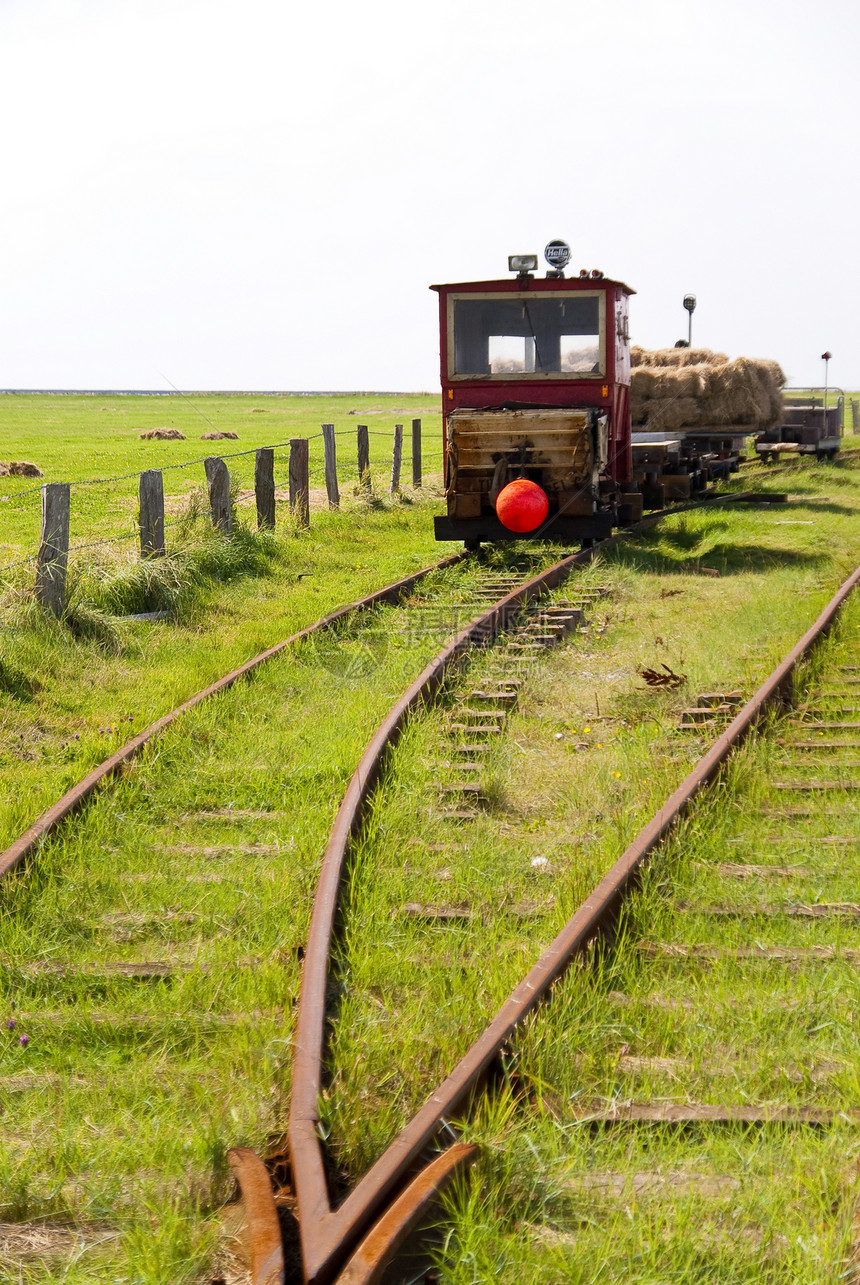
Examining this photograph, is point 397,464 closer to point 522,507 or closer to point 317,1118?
point 522,507

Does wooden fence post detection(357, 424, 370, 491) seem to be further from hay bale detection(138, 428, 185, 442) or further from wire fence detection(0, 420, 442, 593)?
hay bale detection(138, 428, 185, 442)

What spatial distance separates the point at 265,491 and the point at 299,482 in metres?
1.20

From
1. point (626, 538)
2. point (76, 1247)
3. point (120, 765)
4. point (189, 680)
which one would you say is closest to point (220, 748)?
point (120, 765)

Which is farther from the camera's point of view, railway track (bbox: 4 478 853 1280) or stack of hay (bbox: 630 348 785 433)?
stack of hay (bbox: 630 348 785 433)

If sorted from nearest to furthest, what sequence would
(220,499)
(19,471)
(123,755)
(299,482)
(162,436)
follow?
(123,755) < (220,499) < (299,482) < (19,471) < (162,436)

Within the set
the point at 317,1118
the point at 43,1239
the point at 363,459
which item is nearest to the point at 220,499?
the point at 363,459

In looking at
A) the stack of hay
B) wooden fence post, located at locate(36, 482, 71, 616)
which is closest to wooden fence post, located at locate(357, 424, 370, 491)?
the stack of hay

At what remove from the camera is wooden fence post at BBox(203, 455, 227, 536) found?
12086 millimetres

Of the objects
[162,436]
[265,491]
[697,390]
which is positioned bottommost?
[265,491]

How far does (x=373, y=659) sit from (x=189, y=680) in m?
1.17

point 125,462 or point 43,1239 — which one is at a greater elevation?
point 125,462

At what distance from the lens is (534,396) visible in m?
12.2

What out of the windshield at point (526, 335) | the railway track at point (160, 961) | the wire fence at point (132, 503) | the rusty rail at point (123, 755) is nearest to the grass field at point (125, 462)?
the wire fence at point (132, 503)

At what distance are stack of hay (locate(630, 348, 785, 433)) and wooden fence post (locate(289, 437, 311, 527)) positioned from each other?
6.13 m
